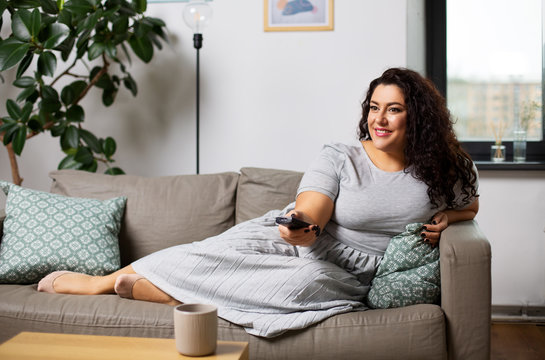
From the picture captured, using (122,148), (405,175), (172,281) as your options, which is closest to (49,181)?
(122,148)

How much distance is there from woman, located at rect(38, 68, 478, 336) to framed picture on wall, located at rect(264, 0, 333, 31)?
1051mm

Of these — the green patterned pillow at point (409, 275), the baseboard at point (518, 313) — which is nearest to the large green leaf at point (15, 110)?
the green patterned pillow at point (409, 275)

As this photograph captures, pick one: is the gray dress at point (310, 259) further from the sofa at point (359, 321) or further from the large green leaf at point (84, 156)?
the large green leaf at point (84, 156)

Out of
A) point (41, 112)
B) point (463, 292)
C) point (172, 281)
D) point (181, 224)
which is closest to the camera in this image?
point (463, 292)

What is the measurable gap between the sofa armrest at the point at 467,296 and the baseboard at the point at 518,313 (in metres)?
1.35

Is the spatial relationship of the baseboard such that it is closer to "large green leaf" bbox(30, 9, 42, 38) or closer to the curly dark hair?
the curly dark hair

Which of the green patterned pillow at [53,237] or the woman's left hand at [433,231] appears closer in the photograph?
the woman's left hand at [433,231]

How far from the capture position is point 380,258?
1.87 metres

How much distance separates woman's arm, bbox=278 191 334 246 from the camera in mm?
1704

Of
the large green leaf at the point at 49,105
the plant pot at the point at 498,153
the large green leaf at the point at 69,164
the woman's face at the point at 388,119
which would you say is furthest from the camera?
the plant pot at the point at 498,153

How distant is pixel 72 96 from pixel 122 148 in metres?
0.41

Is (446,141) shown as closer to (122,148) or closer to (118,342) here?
(118,342)

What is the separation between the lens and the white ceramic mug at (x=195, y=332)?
1176 millimetres

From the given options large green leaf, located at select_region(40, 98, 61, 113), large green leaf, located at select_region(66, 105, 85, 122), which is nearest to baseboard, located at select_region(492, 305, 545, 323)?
large green leaf, located at select_region(66, 105, 85, 122)
